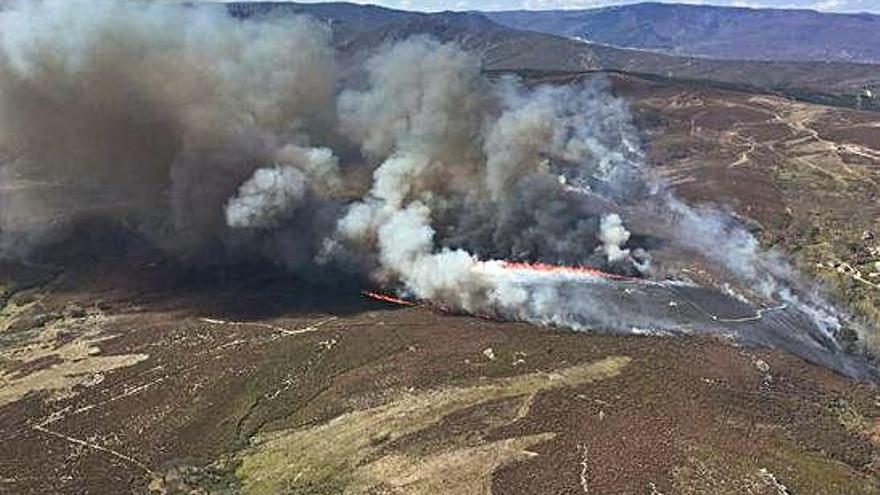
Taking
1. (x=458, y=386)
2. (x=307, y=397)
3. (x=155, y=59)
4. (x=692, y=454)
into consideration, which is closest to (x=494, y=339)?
(x=458, y=386)

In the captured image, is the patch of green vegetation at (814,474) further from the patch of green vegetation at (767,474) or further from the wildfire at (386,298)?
the wildfire at (386,298)

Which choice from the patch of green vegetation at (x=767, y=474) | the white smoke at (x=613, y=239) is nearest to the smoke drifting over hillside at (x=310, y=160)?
the white smoke at (x=613, y=239)

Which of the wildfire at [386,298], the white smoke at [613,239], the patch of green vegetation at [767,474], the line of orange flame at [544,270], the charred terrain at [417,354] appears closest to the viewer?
the patch of green vegetation at [767,474]

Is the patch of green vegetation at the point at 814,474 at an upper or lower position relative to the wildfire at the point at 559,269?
upper

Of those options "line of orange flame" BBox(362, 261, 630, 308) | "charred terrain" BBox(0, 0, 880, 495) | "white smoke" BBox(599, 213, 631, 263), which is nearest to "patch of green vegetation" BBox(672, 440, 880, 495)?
"charred terrain" BBox(0, 0, 880, 495)

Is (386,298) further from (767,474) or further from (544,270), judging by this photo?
(767,474)

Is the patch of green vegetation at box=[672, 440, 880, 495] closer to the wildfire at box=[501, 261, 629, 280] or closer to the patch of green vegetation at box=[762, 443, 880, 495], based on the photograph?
the patch of green vegetation at box=[762, 443, 880, 495]

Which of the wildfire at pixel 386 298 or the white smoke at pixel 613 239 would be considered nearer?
the wildfire at pixel 386 298

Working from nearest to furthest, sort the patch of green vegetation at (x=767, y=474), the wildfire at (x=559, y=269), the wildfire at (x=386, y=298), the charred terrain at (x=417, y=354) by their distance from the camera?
the patch of green vegetation at (x=767, y=474)
the charred terrain at (x=417, y=354)
the wildfire at (x=386, y=298)
the wildfire at (x=559, y=269)
